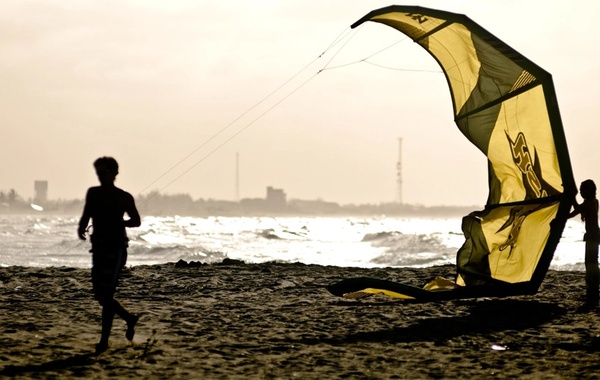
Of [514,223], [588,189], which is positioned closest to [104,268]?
[514,223]

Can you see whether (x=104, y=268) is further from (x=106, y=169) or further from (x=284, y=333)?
(x=284, y=333)

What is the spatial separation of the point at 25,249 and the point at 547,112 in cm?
3768

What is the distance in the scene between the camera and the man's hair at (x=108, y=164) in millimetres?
5590

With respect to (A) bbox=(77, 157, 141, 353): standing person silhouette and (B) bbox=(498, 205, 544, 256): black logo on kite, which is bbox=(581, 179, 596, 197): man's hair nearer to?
(B) bbox=(498, 205, 544, 256): black logo on kite

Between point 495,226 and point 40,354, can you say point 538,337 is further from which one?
point 40,354

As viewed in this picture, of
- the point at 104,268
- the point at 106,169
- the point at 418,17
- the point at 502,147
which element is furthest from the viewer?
the point at 502,147

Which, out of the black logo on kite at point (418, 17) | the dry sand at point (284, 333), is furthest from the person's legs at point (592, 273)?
the black logo on kite at point (418, 17)

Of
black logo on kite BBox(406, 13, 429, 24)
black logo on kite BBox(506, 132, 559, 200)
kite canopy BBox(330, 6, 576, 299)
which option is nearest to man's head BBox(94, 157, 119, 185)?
kite canopy BBox(330, 6, 576, 299)

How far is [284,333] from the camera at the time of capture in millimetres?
6613

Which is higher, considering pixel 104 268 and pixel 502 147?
pixel 502 147

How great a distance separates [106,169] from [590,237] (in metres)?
5.14

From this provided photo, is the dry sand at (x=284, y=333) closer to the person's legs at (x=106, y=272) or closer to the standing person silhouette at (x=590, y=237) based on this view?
the standing person silhouette at (x=590, y=237)

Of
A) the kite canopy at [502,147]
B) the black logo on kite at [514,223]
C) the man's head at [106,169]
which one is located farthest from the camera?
the black logo on kite at [514,223]

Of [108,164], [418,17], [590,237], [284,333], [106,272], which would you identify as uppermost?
[418,17]
